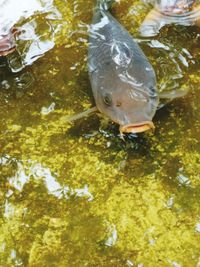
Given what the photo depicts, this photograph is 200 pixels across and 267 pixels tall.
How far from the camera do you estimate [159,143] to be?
327 cm

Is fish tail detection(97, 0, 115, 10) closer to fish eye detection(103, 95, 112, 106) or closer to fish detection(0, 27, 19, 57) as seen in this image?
fish detection(0, 27, 19, 57)

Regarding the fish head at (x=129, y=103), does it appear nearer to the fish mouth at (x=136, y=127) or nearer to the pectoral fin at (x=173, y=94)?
the fish mouth at (x=136, y=127)

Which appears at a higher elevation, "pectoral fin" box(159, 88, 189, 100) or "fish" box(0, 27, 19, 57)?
"fish" box(0, 27, 19, 57)

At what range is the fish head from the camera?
3.02 metres

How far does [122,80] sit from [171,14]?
144cm

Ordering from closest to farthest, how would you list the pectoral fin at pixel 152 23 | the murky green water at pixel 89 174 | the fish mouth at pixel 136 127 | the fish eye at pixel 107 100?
1. the murky green water at pixel 89 174
2. the fish mouth at pixel 136 127
3. the fish eye at pixel 107 100
4. the pectoral fin at pixel 152 23

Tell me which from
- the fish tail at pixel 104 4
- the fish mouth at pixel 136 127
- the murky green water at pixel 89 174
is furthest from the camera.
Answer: the fish tail at pixel 104 4

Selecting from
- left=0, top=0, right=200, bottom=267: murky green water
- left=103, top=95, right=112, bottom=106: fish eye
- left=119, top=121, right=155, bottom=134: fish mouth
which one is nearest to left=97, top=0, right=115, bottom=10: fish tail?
left=0, top=0, right=200, bottom=267: murky green water

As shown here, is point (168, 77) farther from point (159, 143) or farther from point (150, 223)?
point (150, 223)

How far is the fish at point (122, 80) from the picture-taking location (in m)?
3.06

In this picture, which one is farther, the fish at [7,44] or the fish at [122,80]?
the fish at [7,44]

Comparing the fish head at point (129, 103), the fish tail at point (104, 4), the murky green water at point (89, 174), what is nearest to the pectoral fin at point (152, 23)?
the murky green water at point (89, 174)

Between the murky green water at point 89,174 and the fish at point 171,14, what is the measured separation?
0.37 metres

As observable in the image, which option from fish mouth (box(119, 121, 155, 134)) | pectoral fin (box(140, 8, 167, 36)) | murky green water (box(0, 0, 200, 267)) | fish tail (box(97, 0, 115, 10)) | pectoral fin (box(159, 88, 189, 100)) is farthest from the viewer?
fish tail (box(97, 0, 115, 10))
